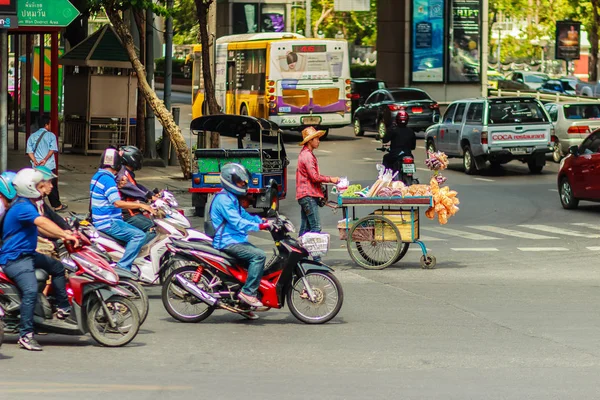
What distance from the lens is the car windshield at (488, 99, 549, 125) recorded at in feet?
92.8

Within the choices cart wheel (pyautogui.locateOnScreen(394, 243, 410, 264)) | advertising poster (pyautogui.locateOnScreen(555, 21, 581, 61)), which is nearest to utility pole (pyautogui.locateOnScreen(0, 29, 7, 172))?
cart wheel (pyautogui.locateOnScreen(394, 243, 410, 264))

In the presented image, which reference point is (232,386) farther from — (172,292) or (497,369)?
(172,292)

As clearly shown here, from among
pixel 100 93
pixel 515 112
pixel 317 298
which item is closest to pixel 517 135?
pixel 515 112

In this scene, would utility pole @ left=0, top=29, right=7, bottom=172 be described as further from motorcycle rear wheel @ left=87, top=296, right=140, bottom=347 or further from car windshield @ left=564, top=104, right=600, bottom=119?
car windshield @ left=564, top=104, right=600, bottom=119

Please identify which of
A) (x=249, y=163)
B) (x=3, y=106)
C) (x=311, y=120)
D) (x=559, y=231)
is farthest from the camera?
(x=311, y=120)

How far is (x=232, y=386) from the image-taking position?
854 centimetres

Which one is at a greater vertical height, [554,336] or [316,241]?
[316,241]

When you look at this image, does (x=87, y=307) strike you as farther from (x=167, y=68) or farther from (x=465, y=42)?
(x=465, y=42)

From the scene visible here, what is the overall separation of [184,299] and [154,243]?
1.66 m

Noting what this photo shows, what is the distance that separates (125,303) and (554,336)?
12.6 feet

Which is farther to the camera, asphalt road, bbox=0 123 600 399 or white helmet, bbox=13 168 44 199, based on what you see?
Result: white helmet, bbox=13 168 44 199

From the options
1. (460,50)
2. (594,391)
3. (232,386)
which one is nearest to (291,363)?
(232,386)

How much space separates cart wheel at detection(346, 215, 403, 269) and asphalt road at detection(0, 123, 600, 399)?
197 millimetres

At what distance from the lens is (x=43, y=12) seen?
18141mm
